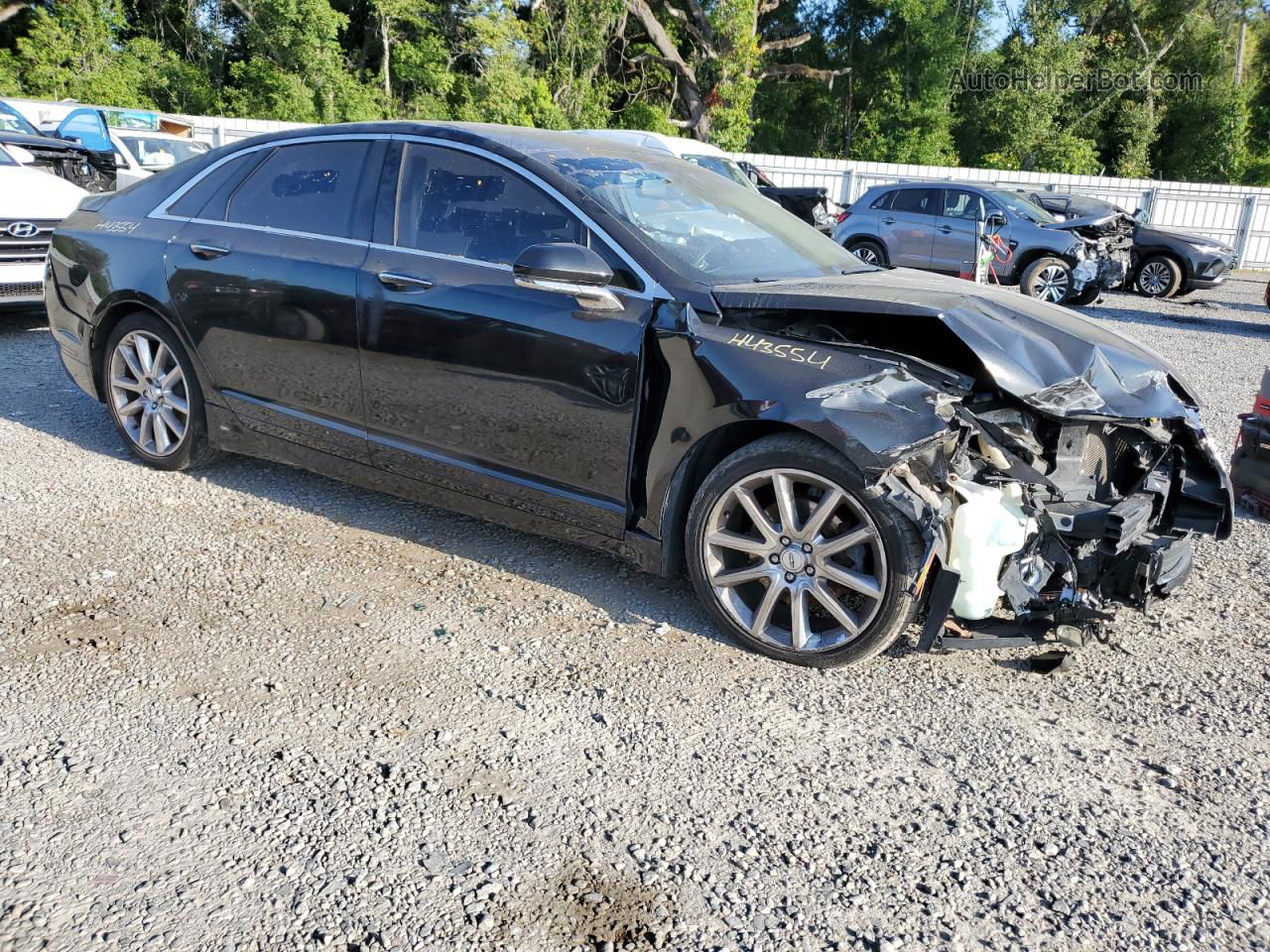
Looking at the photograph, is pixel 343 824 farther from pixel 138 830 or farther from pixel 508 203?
pixel 508 203

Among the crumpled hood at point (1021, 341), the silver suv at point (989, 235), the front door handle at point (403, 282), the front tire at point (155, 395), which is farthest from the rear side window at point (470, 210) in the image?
the silver suv at point (989, 235)

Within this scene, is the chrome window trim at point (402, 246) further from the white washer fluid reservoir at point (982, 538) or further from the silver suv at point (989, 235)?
the silver suv at point (989, 235)

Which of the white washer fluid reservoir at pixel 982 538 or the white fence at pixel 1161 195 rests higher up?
the white fence at pixel 1161 195

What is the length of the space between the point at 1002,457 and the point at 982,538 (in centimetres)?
37

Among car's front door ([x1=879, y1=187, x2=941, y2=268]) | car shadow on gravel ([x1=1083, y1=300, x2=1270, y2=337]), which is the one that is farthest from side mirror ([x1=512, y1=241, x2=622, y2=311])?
car's front door ([x1=879, y1=187, x2=941, y2=268])

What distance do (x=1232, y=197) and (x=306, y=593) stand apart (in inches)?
977

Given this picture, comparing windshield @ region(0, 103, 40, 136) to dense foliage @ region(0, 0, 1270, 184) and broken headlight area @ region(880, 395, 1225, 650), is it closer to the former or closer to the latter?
broken headlight area @ region(880, 395, 1225, 650)

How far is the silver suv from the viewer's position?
14117mm

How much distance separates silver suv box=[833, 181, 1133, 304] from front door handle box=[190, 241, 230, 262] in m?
11.5

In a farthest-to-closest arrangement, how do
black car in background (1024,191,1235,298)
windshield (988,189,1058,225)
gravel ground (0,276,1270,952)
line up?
black car in background (1024,191,1235,298) < windshield (988,189,1058,225) < gravel ground (0,276,1270,952)

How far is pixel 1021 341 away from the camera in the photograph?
3.52 m

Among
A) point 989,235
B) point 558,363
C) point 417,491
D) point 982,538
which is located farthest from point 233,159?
point 989,235

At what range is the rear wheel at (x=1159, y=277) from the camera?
611 inches

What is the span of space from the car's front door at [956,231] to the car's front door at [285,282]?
483 inches
